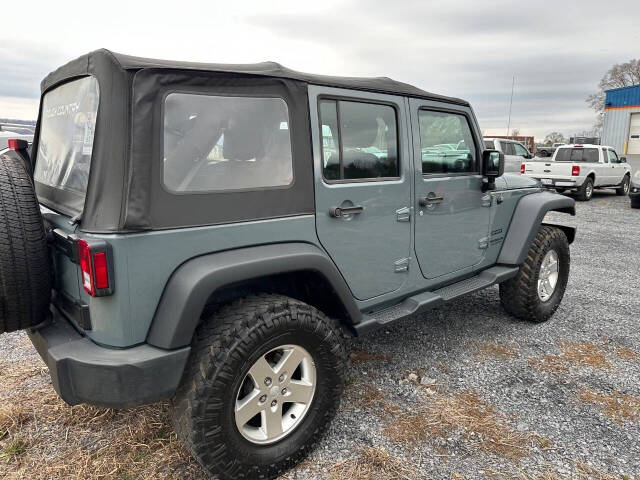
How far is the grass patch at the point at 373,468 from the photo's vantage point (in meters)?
2.28

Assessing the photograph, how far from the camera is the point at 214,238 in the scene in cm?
203

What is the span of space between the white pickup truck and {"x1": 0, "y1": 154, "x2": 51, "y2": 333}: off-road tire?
545 inches

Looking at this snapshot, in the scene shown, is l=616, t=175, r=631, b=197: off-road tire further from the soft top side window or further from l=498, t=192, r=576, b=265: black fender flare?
the soft top side window

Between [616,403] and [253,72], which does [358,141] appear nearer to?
[253,72]

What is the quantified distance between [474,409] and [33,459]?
2.47 meters

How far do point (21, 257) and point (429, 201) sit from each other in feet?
7.52

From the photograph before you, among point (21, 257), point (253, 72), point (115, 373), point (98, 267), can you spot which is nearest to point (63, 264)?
point (21, 257)

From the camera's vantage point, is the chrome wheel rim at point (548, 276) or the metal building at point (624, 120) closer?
the chrome wheel rim at point (548, 276)

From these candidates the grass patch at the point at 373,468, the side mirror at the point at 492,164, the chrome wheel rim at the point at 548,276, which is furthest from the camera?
the chrome wheel rim at the point at 548,276

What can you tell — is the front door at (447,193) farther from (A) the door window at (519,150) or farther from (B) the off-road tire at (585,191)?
(A) the door window at (519,150)

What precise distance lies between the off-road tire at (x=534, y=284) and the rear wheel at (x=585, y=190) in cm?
1092

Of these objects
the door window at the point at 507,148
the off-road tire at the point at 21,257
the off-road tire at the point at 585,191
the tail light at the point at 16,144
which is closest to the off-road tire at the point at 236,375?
the off-road tire at the point at 21,257

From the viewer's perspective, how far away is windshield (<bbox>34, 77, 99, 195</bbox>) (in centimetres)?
207

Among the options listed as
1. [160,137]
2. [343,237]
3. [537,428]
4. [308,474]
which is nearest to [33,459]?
[308,474]
